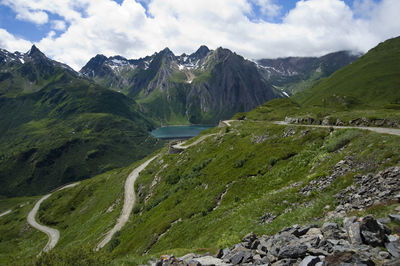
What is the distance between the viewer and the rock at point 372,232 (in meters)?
9.66

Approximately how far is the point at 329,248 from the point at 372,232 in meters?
2.02

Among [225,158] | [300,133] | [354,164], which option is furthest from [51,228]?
[354,164]

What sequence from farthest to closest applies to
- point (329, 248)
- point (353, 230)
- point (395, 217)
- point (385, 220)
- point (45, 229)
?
point (45, 229) < point (385, 220) < point (395, 217) < point (353, 230) < point (329, 248)

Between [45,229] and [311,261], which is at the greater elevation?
[311,261]

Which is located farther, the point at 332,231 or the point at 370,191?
the point at 370,191

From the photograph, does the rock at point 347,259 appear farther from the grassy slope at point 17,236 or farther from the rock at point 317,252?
the grassy slope at point 17,236

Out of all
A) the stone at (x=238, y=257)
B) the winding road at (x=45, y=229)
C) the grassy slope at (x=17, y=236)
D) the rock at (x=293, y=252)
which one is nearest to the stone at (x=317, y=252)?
the rock at (x=293, y=252)

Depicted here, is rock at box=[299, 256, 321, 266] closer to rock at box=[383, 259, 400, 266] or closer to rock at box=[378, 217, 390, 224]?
rock at box=[383, 259, 400, 266]

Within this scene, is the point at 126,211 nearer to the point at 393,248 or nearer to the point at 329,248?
the point at 329,248

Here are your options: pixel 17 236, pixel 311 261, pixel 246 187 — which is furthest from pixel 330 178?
pixel 17 236

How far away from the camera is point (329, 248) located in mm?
10164

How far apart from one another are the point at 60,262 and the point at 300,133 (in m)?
40.1

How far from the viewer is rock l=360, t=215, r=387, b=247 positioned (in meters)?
9.66

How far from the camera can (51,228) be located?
4838 inches
